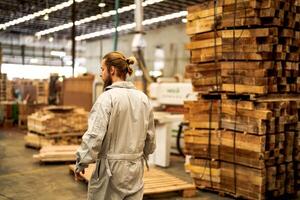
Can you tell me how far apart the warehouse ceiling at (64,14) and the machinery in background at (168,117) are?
8.49 metres

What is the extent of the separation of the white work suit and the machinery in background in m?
4.86

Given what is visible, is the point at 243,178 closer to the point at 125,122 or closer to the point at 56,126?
the point at 125,122

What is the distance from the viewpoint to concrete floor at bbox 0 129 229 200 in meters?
5.87

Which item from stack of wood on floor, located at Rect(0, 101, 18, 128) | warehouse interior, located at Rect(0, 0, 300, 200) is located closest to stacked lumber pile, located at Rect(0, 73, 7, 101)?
stack of wood on floor, located at Rect(0, 101, 18, 128)

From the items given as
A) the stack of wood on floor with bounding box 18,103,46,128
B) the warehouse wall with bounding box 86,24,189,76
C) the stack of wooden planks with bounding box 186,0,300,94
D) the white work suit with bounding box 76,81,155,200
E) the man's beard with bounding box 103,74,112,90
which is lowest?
the stack of wood on floor with bounding box 18,103,46,128

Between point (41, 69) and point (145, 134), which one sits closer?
point (145, 134)

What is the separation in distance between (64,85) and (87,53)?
62.0ft

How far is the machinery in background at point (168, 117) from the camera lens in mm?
8250

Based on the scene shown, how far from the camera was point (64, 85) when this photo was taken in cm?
1438

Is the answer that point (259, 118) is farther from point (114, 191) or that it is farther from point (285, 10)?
point (114, 191)

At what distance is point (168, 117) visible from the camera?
841cm

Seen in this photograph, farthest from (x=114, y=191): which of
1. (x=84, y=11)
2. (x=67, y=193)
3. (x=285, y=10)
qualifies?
(x=84, y=11)

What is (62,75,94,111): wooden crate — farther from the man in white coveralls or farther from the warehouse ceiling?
the man in white coveralls

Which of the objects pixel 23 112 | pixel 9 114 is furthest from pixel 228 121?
pixel 9 114
